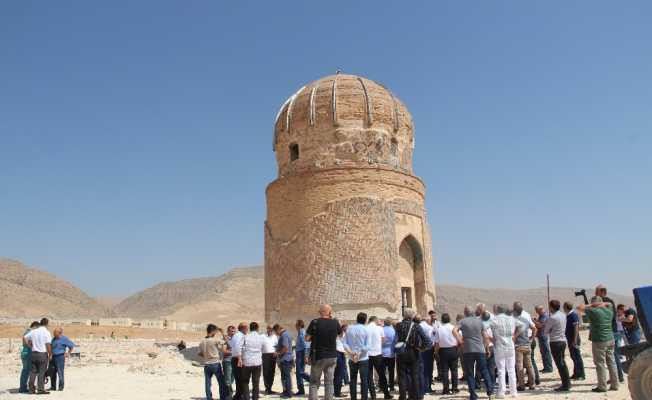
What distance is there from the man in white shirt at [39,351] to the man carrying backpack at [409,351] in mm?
6524

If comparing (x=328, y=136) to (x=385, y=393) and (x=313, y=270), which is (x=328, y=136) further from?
(x=385, y=393)

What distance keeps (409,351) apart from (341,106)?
39.0 feet

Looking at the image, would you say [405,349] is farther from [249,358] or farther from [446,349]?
[249,358]

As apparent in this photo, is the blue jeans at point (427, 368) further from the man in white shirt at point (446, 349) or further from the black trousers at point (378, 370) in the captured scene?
the black trousers at point (378, 370)

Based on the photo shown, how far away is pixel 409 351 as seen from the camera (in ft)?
28.0

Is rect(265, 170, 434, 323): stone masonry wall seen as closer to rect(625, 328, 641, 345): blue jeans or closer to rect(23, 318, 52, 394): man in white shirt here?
rect(625, 328, 641, 345): blue jeans

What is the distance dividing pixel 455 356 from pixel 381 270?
7512mm

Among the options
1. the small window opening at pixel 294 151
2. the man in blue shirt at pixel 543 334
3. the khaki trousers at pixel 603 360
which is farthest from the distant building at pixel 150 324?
the khaki trousers at pixel 603 360

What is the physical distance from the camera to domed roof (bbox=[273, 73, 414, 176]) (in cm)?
1880

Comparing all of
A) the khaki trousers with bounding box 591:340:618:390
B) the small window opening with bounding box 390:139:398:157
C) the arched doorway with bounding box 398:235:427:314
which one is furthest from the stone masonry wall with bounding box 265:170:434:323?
the khaki trousers with bounding box 591:340:618:390

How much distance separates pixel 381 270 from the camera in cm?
1705

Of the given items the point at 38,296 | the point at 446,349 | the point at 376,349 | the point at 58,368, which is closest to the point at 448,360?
the point at 446,349

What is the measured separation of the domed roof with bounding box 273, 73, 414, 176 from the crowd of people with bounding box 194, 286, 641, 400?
9.49 metres

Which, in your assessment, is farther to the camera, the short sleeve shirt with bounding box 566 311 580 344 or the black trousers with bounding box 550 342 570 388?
the short sleeve shirt with bounding box 566 311 580 344
